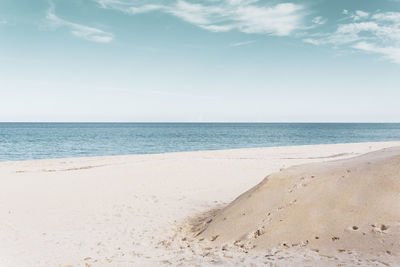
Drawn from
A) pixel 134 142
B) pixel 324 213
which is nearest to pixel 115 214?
pixel 324 213

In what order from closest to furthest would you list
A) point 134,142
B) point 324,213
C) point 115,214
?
point 324,213
point 115,214
point 134,142

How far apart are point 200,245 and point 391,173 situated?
162 inches

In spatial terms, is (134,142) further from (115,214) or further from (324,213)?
(324,213)

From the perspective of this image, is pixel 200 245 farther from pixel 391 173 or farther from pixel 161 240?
pixel 391 173

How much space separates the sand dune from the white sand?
1.91 ft

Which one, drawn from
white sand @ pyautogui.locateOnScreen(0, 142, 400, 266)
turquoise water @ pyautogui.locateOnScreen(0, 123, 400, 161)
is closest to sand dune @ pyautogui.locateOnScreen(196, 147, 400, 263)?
white sand @ pyautogui.locateOnScreen(0, 142, 400, 266)

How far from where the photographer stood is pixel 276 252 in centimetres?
541

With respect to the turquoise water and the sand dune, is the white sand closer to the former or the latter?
the sand dune

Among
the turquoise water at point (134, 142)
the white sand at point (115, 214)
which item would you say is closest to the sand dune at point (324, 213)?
the white sand at point (115, 214)

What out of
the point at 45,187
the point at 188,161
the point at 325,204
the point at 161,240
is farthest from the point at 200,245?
the point at 188,161

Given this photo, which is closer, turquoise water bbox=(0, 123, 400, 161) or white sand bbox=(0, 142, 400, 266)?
white sand bbox=(0, 142, 400, 266)

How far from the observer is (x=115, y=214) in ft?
32.5

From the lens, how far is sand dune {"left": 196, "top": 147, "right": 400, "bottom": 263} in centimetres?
527

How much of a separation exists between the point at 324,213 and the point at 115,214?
6418mm
